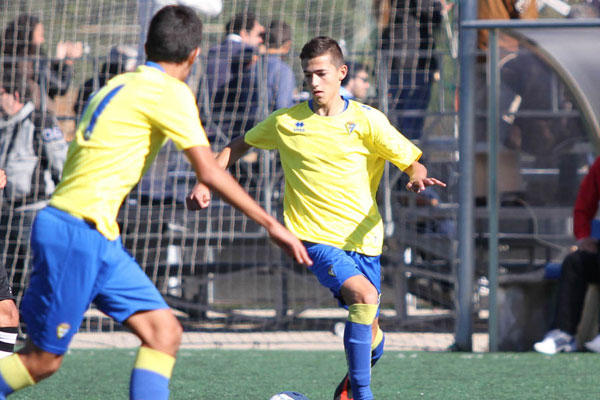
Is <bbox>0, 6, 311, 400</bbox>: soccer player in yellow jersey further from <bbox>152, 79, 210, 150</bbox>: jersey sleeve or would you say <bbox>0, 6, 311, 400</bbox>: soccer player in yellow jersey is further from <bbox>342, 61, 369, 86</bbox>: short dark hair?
<bbox>342, 61, 369, 86</bbox>: short dark hair

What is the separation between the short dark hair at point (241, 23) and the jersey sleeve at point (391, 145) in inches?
162

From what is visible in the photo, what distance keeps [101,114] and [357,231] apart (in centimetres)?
182

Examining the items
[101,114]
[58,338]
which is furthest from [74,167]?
[58,338]

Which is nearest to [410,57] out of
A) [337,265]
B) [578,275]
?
[578,275]

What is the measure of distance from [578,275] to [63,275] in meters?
5.09

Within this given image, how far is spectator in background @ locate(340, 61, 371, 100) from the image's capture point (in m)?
8.73

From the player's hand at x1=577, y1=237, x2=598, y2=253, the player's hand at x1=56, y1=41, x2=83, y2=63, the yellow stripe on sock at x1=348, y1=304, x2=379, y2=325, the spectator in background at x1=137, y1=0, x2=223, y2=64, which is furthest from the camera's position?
the player's hand at x1=56, y1=41, x2=83, y2=63

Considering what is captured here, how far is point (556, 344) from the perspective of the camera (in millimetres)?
7359

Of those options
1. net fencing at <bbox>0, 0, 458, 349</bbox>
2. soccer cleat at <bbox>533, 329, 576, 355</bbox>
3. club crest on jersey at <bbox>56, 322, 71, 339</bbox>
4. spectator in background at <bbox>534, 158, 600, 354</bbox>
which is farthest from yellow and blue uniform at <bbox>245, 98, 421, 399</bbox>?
net fencing at <bbox>0, 0, 458, 349</bbox>

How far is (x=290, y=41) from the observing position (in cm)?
883

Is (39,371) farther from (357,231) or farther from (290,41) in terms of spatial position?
(290,41)

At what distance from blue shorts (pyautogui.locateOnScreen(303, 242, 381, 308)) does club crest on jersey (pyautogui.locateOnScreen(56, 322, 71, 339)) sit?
1601 millimetres

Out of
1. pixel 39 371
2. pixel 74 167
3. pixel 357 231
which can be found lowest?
pixel 39 371

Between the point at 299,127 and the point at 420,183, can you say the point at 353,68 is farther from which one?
the point at 420,183
